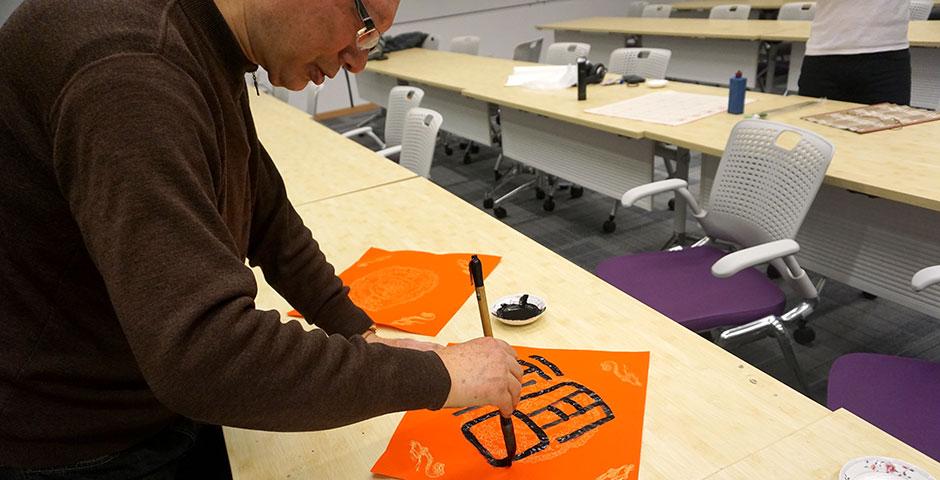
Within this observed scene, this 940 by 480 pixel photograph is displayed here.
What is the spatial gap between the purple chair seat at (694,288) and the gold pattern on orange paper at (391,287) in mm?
718

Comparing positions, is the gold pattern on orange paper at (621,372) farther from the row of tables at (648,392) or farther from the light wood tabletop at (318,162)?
the light wood tabletop at (318,162)

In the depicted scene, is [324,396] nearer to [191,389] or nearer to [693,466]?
[191,389]

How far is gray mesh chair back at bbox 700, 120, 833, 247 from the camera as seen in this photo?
1.82m

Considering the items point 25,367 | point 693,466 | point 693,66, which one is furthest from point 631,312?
point 693,66

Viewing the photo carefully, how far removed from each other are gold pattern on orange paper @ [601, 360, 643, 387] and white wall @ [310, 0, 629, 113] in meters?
6.49

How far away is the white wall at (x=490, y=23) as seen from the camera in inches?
287

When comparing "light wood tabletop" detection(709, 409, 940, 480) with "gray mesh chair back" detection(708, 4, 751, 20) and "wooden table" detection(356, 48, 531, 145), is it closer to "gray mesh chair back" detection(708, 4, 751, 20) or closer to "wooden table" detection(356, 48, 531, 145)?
"wooden table" detection(356, 48, 531, 145)

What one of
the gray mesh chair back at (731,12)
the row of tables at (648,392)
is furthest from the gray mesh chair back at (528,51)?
the row of tables at (648,392)

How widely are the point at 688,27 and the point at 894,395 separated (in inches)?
175

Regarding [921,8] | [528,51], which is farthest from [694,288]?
[528,51]

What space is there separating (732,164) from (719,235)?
0.86 feet

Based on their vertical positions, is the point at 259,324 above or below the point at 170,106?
below

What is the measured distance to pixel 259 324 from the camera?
2.09 feet

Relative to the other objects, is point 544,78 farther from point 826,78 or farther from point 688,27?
point 688,27
